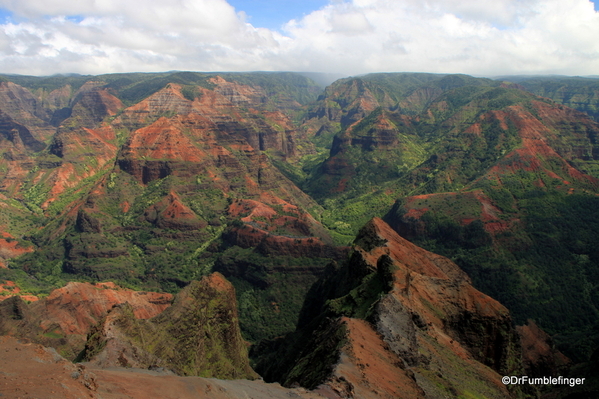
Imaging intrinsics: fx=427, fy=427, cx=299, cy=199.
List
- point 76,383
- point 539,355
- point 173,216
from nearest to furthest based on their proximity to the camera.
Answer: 1. point 76,383
2. point 539,355
3. point 173,216

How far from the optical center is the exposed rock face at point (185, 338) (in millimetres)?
44219

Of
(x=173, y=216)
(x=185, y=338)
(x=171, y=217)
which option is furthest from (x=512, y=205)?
(x=185, y=338)

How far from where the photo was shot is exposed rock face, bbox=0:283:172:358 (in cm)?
6128

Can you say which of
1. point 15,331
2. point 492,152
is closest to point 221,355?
point 15,331

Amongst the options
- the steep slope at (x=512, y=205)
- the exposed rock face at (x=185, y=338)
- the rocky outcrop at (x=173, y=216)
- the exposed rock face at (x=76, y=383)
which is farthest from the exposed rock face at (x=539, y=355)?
the rocky outcrop at (x=173, y=216)

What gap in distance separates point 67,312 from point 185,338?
2935 cm

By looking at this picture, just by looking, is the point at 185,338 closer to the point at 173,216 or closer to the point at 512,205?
the point at 173,216

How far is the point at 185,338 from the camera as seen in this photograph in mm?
55688

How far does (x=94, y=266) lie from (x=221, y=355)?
66.1m

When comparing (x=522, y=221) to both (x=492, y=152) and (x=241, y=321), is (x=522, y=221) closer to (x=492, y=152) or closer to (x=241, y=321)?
(x=492, y=152)

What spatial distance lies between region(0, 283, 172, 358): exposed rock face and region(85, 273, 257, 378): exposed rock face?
377 inches

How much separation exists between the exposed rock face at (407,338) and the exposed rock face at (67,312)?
29.5 metres

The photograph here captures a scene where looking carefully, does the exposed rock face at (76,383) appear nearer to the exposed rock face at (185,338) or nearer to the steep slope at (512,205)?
the exposed rock face at (185,338)

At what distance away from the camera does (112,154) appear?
181000 mm
